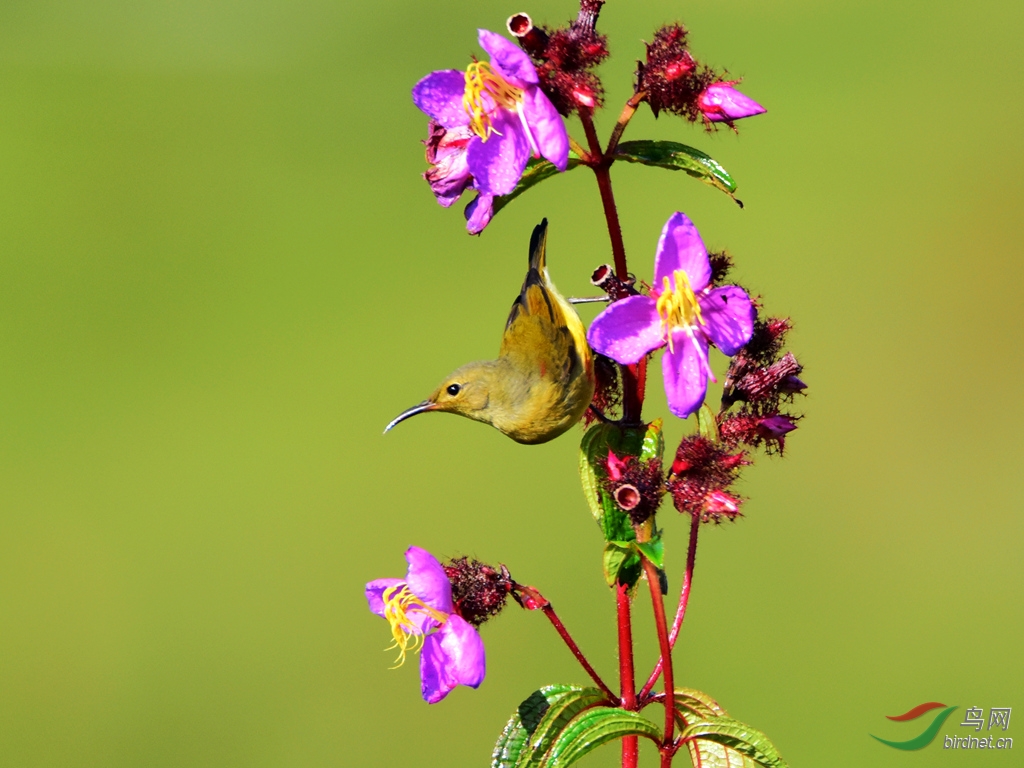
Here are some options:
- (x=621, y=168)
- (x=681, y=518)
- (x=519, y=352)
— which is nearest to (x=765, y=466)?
(x=681, y=518)

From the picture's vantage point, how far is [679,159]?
172 cm

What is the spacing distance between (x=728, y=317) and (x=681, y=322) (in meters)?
0.07

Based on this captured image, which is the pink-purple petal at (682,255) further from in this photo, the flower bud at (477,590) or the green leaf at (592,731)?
the green leaf at (592,731)

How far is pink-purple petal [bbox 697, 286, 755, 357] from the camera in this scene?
165cm

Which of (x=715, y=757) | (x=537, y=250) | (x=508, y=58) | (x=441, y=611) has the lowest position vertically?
(x=715, y=757)

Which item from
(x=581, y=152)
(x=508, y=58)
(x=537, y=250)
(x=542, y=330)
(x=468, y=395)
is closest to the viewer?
(x=508, y=58)

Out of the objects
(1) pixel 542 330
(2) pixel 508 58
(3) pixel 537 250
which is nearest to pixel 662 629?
(2) pixel 508 58

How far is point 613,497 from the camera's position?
1.65m

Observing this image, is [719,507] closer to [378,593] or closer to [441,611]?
[441,611]

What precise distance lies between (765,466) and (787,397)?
8514mm

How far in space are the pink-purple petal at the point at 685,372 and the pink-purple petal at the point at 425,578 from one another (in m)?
0.46

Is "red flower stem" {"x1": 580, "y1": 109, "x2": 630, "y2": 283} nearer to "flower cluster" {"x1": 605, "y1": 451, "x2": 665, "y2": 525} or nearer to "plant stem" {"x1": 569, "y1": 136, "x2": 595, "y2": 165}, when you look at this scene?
"plant stem" {"x1": 569, "y1": 136, "x2": 595, "y2": 165}

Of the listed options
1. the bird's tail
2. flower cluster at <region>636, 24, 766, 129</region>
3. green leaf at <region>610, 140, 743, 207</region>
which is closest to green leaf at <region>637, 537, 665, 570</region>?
green leaf at <region>610, 140, 743, 207</region>

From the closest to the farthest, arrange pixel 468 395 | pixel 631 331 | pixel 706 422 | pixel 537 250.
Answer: pixel 631 331
pixel 706 422
pixel 468 395
pixel 537 250
